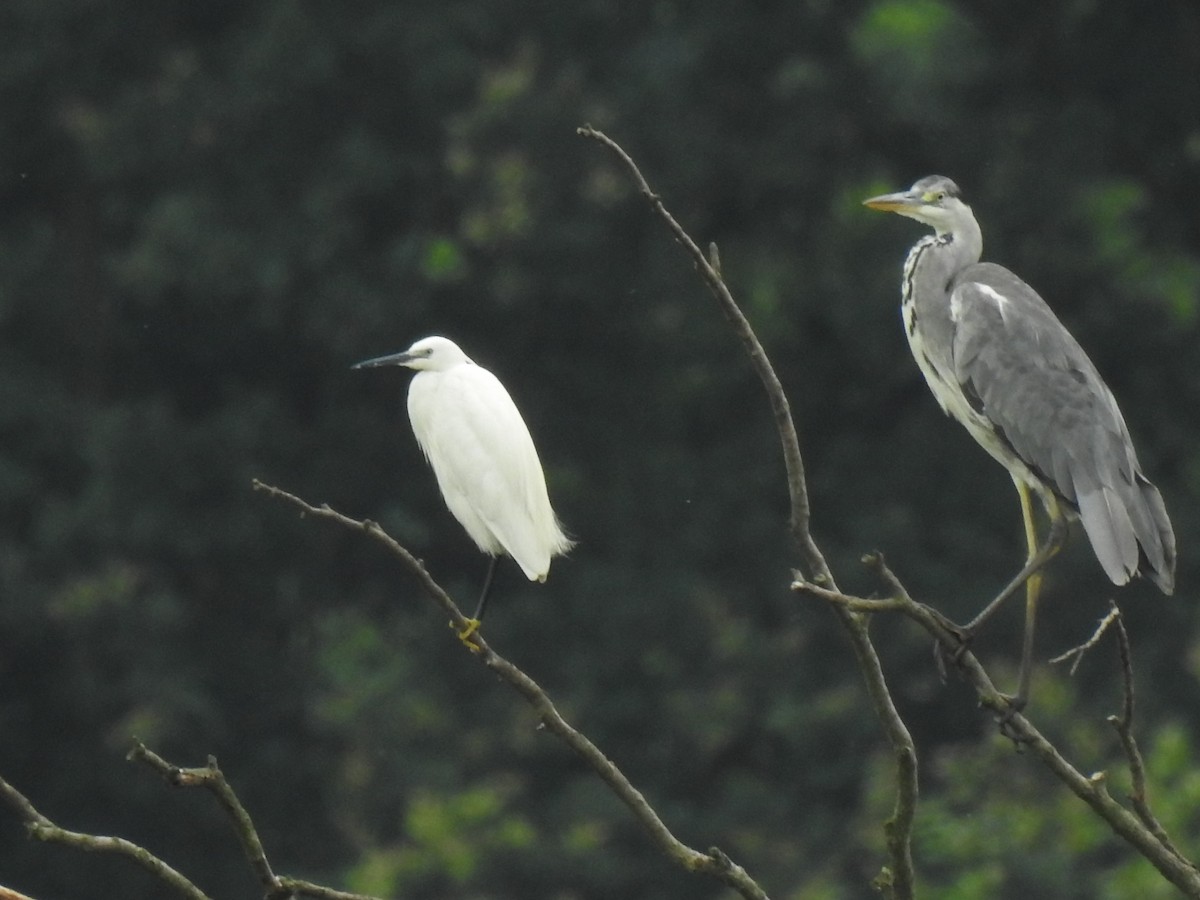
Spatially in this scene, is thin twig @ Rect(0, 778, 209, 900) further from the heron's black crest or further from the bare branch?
the heron's black crest

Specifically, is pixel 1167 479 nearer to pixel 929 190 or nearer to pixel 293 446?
pixel 293 446

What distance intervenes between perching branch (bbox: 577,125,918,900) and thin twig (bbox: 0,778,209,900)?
73 centimetres

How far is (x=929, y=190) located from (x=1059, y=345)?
22.9 inches

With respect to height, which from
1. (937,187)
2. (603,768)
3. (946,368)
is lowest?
(946,368)

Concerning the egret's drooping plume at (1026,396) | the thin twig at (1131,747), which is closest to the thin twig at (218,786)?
the thin twig at (1131,747)

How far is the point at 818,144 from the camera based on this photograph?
10.6 m

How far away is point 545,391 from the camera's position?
11.0 metres

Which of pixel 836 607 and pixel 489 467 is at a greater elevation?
pixel 836 607

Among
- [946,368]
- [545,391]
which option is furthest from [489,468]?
[545,391]

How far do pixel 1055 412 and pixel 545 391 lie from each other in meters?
6.69

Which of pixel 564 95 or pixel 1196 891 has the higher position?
pixel 1196 891

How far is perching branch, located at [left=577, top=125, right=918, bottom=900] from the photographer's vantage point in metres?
2.58

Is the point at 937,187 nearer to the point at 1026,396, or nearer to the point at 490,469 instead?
the point at 1026,396

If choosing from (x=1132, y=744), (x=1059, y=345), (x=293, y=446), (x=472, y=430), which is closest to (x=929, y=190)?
(x=1059, y=345)
